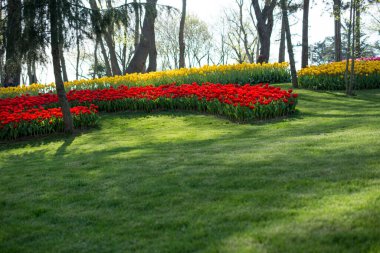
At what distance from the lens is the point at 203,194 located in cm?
538

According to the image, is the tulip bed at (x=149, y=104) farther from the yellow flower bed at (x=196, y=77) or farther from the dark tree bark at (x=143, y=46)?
the dark tree bark at (x=143, y=46)

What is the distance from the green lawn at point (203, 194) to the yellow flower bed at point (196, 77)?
322 inches

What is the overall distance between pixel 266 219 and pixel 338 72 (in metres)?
14.1

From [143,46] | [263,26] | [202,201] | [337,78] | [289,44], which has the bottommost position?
[202,201]

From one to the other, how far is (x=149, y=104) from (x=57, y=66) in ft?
13.3

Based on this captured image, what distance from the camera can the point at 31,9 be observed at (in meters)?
10.4

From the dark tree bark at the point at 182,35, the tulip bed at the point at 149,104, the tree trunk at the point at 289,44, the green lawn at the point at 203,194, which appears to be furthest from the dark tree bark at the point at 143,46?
the green lawn at the point at 203,194

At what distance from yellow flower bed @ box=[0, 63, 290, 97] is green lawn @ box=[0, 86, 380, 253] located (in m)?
8.19

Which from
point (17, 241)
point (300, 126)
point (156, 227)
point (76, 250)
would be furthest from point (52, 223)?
point (300, 126)

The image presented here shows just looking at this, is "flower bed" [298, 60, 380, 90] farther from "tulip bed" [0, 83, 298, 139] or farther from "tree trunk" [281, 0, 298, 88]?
"tulip bed" [0, 83, 298, 139]

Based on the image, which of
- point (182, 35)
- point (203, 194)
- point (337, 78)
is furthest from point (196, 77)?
point (203, 194)

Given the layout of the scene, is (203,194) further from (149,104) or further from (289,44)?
(289,44)

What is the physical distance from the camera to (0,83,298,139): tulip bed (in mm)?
11727

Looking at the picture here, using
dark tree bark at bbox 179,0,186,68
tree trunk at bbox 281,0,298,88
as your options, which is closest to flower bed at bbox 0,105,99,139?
tree trunk at bbox 281,0,298,88
